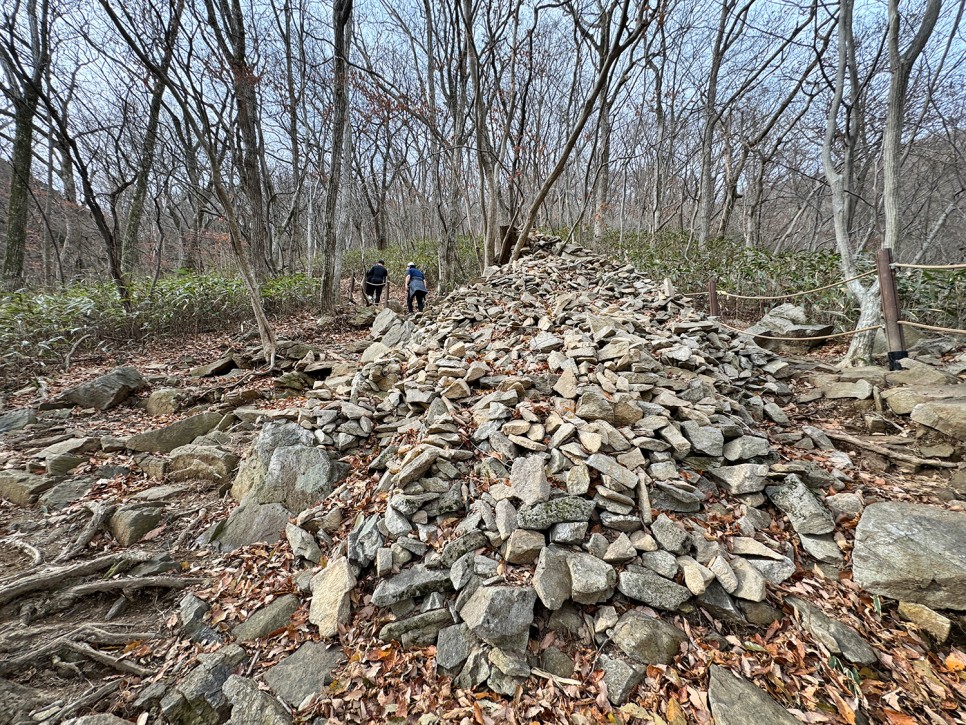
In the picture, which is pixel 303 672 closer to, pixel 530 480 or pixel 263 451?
pixel 530 480

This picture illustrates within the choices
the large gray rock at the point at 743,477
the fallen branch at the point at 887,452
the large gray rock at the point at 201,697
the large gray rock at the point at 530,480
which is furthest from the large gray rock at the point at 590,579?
the fallen branch at the point at 887,452

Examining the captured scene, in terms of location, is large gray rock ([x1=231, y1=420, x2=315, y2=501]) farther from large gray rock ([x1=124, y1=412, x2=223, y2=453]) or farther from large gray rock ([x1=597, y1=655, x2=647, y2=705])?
large gray rock ([x1=597, y1=655, x2=647, y2=705])

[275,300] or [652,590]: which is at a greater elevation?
[275,300]

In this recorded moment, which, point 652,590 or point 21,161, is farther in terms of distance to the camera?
point 21,161

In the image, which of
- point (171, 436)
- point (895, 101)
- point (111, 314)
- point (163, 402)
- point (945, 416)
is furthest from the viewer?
point (111, 314)

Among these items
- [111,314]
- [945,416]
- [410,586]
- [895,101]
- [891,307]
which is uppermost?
[895,101]

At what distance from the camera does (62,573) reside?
2678 mm

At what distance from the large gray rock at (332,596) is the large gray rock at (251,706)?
378mm

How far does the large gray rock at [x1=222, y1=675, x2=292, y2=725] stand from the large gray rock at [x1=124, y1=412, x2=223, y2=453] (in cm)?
345

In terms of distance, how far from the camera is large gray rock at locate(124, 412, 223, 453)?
4.46 metres

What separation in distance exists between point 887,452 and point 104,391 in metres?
9.33

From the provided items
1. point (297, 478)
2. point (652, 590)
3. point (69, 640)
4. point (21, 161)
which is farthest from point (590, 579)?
point (21, 161)

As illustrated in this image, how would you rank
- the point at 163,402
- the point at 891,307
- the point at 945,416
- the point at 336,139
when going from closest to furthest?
the point at 945,416 < the point at 891,307 < the point at 163,402 < the point at 336,139

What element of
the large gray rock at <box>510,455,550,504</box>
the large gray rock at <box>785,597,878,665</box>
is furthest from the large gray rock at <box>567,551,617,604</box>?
the large gray rock at <box>785,597,878,665</box>
